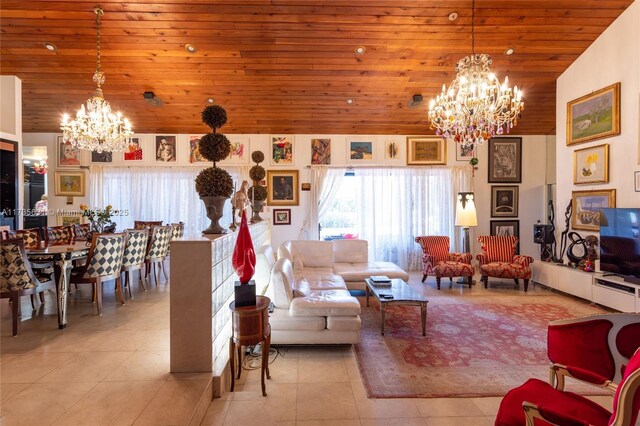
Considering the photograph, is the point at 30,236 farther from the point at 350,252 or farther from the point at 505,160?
the point at 505,160

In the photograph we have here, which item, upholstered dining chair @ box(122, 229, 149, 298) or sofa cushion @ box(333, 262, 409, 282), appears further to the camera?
sofa cushion @ box(333, 262, 409, 282)

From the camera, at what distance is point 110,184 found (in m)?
7.32

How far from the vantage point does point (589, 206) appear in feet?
17.2

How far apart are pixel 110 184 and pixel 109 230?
2.47 m

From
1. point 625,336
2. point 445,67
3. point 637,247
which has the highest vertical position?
point 445,67

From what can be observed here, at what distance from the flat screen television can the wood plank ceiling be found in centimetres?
287

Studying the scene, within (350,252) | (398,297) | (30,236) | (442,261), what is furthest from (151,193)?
(442,261)

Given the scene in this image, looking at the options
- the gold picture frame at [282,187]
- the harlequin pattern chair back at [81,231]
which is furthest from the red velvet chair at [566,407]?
the harlequin pattern chair back at [81,231]

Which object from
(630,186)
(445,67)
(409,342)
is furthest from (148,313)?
(630,186)

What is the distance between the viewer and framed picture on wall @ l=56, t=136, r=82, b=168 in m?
7.21

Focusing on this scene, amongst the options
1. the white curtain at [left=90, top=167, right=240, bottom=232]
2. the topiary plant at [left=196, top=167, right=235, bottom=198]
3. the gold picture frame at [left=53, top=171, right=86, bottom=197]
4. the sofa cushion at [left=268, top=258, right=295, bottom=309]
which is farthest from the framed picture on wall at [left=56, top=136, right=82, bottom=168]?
the sofa cushion at [left=268, top=258, right=295, bottom=309]

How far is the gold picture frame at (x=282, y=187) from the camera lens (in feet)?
24.3

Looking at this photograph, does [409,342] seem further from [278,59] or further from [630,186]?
[278,59]

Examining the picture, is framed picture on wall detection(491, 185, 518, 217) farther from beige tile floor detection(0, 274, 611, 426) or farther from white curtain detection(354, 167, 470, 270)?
beige tile floor detection(0, 274, 611, 426)
